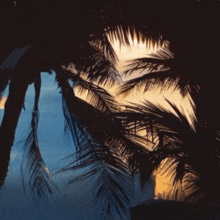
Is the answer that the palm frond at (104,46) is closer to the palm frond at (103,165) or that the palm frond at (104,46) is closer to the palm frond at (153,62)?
the palm frond at (153,62)

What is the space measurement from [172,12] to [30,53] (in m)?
2.12

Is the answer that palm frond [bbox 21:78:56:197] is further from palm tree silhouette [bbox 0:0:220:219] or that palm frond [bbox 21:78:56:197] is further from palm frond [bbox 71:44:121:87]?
palm frond [bbox 71:44:121:87]

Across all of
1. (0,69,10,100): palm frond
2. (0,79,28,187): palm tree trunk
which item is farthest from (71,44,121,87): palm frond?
(0,79,28,187): palm tree trunk

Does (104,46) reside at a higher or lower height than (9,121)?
higher

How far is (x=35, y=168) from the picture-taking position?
303 inches

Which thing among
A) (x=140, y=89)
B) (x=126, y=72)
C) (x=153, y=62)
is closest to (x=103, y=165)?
(x=140, y=89)

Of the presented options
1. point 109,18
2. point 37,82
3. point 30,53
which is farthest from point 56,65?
point 37,82

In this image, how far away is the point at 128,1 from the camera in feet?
19.6

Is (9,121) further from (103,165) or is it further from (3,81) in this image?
(103,165)

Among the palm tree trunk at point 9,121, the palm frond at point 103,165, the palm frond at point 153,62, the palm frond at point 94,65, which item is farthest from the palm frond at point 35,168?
the palm frond at point 153,62

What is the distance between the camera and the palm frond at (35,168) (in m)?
7.65

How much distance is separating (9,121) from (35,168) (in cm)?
96

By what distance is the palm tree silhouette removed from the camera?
570cm

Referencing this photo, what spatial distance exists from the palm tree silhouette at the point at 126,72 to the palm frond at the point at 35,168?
0.52 m
